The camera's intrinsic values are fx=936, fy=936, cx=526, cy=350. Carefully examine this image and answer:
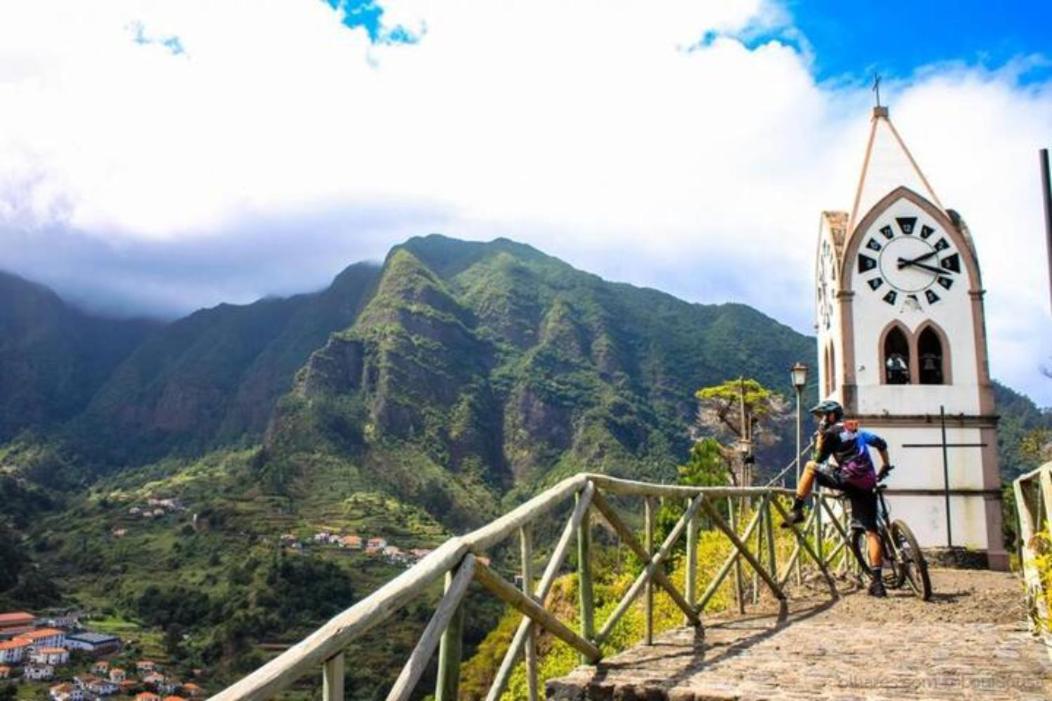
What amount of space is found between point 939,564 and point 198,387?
503 feet

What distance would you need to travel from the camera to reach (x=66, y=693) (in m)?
46.6

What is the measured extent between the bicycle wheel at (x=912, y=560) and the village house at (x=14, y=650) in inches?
2311

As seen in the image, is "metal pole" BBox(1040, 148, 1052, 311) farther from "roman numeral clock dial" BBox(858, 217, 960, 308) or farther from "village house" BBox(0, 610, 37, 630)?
"village house" BBox(0, 610, 37, 630)

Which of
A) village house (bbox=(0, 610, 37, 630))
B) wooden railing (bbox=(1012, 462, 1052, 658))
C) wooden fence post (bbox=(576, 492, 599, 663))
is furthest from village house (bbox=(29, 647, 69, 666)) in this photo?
wooden railing (bbox=(1012, 462, 1052, 658))

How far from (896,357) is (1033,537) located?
15.4 m

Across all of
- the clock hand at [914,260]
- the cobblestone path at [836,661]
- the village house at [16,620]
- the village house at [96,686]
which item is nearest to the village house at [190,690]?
the village house at [96,686]

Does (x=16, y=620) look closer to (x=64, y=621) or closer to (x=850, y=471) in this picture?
(x=64, y=621)

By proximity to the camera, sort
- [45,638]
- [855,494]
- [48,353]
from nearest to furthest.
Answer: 1. [855,494]
2. [45,638]
3. [48,353]

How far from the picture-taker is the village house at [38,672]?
52031mm

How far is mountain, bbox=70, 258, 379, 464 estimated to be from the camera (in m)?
151

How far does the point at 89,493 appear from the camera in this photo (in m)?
125

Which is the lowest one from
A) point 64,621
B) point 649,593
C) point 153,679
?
point 153,679

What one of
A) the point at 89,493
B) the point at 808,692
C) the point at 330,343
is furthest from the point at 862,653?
the point at 89,493

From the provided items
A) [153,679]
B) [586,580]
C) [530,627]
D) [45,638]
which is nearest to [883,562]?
[586,580]
